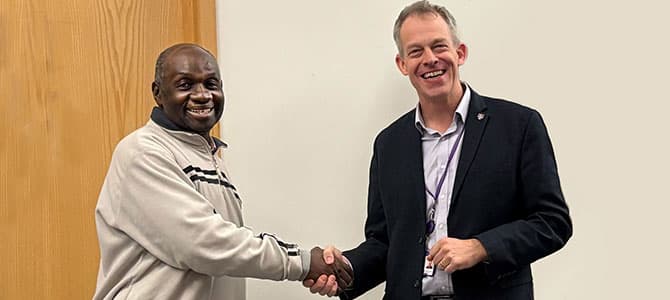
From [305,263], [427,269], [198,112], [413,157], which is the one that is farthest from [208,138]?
[427,269]

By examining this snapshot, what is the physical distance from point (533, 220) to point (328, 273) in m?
0.57

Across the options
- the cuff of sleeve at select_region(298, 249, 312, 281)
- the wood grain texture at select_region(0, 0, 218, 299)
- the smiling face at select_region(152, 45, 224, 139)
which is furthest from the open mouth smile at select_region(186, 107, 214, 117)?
the wood grain texture at select_region(0, 0, 218, 299)

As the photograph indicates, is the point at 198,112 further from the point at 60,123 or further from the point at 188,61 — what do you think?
the point at 60,123

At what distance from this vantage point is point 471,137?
6.51 feet

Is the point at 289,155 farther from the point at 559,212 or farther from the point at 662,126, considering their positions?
the point at 662,126

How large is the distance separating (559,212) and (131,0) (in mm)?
1447

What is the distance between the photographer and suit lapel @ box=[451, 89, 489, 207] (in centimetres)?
195

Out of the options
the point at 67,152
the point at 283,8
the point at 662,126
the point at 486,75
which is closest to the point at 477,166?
the point at 486,75

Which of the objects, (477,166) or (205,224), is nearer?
(205,224)

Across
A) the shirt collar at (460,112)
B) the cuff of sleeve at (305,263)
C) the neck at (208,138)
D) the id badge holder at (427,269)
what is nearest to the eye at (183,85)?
the neck at (208,138)

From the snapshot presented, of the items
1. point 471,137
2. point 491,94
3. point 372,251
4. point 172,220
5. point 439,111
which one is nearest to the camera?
point 172,220

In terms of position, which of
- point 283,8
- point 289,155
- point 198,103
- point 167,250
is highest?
point 283,8

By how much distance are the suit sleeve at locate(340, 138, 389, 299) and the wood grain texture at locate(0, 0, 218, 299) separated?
0.77 meters

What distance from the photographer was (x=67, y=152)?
2.37 metres
